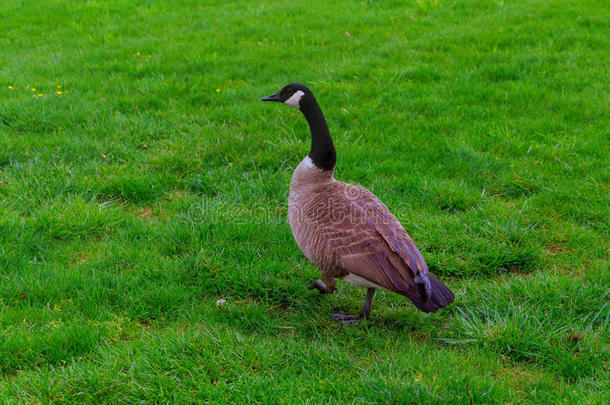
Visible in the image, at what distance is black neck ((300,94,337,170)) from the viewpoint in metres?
4.45

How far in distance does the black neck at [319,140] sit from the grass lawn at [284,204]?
91 centimetres

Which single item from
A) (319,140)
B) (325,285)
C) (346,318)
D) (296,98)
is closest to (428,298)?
(346,318)

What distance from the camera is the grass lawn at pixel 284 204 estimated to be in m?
3.51

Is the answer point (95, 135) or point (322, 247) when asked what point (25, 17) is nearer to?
point (95, 135)

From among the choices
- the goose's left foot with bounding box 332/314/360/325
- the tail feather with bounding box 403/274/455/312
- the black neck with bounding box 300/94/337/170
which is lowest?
the goose's left foot with bounding box 332/314/360/325

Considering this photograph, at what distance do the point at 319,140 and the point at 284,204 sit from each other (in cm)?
126

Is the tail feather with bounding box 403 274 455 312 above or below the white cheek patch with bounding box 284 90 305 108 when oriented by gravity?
below

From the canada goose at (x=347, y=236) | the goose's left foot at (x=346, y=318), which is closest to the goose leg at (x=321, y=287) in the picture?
the canada goose at (x=347, y=236)

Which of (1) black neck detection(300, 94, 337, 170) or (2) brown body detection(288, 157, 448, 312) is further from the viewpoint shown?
(1) black neck detection(300, 94, 337, 170)

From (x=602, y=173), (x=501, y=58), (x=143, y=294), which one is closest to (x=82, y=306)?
(x=143, y=294)

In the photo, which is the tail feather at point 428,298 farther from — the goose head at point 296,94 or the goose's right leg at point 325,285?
the goose head at point 296,94

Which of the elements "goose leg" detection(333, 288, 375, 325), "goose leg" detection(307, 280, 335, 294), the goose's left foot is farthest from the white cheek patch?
the goose's left foot

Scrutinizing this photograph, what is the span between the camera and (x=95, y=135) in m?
6.60

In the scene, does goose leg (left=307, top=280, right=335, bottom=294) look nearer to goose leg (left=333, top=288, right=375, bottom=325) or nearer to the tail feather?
goose leg (left=333, top=288, right=375, bottom=325)
